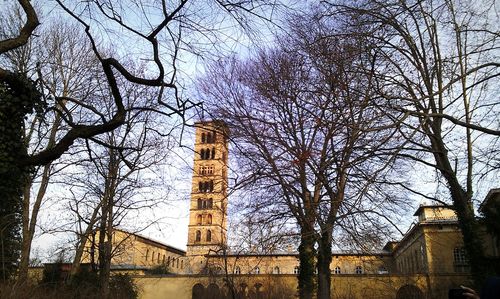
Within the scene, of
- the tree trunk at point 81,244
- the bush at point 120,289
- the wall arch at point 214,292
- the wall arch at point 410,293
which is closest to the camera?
the bush at point 120,289

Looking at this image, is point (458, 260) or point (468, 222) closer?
point (468, 222)

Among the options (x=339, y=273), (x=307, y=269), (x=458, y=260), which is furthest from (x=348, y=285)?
(x=307, y=269)

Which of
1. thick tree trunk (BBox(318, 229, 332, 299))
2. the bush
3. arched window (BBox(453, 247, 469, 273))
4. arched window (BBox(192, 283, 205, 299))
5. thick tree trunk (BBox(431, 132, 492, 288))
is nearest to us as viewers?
thick tree trunk (BBox(431, 132, 492, 288))

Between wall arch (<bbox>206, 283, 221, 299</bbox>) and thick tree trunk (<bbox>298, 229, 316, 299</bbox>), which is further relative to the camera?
wall arch (<bbox>206, 283, 221, 299</bbox>)

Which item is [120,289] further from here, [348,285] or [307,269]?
[348,285]

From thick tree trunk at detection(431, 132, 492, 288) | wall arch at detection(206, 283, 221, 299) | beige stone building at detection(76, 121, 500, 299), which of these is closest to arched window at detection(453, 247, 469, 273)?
beige stone building at detection(76, 121, 500, 299)

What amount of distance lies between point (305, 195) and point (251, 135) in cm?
347

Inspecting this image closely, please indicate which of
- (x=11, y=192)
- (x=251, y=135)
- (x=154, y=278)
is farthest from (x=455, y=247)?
(x=11, y=192)

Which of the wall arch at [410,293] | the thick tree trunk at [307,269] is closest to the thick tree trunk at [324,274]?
the thick tree trunk at [307,269]

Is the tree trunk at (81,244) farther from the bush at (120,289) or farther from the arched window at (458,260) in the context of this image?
the arched window at (458,260)

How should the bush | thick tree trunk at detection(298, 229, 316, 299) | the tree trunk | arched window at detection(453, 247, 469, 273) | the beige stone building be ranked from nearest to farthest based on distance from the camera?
the bush → the tree trunk → thick tree trunk at detection(298, 229, 316, 299) → the beige stone building → arched window at detection(453, 247, 469, 273)

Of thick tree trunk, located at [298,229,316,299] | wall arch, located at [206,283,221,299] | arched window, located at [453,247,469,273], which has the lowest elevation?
wall arch, located at [206,283,221,299]

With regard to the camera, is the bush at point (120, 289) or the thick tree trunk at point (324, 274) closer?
the bush at point (120, 289)

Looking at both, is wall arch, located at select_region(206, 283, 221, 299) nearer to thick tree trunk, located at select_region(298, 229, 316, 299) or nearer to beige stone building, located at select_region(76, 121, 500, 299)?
beige stone building, located at select_region(76, 121, 500, 299)
